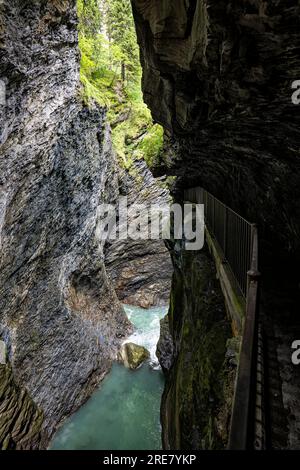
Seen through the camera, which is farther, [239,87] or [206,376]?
[206,376]

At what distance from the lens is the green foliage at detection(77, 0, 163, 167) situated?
2998 centimetres

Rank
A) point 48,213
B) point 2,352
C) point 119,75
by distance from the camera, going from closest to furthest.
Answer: point 2,352, point 48,213, point 119,75

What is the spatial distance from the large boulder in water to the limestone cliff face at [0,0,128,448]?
3.61 ft

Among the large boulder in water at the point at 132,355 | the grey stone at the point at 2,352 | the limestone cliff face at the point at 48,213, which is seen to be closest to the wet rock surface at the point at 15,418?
the limestone cliff face at the point at 48,213

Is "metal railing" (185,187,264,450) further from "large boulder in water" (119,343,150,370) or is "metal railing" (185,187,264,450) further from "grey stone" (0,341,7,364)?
"large boulder in water" (119,343,150,370)

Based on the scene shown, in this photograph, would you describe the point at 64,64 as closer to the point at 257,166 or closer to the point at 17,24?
the point at 17,24

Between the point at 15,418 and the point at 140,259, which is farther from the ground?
the point at 15,418

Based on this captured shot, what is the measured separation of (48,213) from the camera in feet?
49.5

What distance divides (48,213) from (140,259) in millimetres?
17850

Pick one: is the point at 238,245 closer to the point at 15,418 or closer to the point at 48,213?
the point at 15,418

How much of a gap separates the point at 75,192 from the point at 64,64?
6234mm

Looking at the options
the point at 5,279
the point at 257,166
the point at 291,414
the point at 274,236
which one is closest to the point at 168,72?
the point at 257,166

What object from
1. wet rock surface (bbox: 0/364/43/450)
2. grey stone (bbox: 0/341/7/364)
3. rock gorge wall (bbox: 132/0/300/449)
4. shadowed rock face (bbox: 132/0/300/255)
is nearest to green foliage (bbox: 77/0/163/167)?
shadowed rock face (bbox: 132/0/300/255)

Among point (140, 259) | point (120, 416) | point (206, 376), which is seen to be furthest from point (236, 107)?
point (140, 259)
